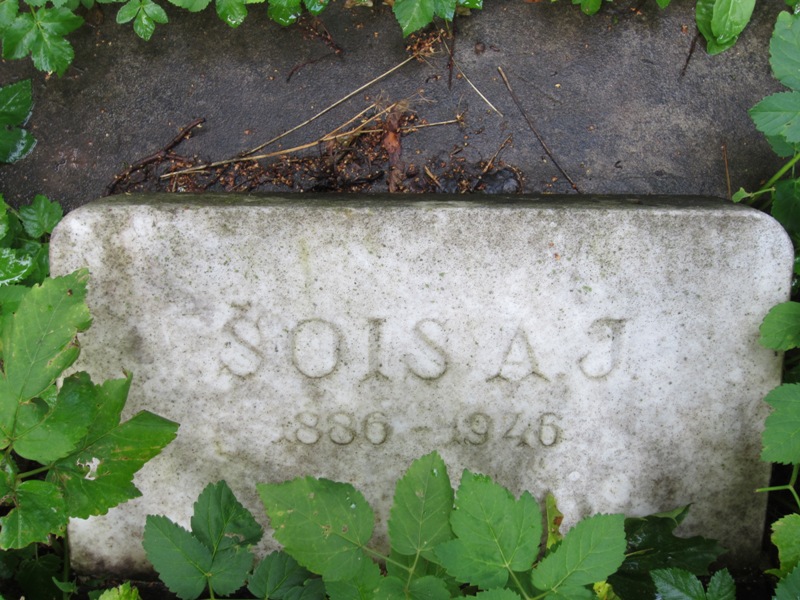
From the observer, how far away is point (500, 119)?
2.41 meters

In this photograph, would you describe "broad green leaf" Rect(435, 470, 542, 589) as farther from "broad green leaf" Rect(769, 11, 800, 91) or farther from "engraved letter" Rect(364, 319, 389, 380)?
"broad green leaf" Rect(769, 11, 800, 91)

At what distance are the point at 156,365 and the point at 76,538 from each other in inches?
22.7

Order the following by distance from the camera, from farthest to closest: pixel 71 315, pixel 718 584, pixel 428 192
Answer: pixel 428 192 < pixel 718 584 < pixel 71 315

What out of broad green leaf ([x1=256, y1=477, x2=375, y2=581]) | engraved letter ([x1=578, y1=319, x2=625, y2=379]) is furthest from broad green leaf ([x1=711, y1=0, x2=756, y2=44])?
broad green leaf ([x1=256, y1=477, x2=375, y2=581])

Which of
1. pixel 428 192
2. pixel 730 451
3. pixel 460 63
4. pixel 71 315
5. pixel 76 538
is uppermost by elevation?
pixel 460 63

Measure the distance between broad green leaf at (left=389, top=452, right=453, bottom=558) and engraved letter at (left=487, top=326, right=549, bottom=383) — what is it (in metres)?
0.60

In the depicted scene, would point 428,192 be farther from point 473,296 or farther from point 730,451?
point 730,451

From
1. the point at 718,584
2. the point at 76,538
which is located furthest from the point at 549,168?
the point at 76,538

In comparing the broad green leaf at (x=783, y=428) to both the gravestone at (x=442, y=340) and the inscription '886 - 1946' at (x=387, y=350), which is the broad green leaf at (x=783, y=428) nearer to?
the gravestone at (x=442, y=340)

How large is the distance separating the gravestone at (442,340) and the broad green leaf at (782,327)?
5 centimetres

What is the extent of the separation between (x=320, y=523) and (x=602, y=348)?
937mm

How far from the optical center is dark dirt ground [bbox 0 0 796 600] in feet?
7.86

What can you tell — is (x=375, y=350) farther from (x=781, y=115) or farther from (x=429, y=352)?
(x=781, y=115)

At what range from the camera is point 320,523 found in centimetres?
140
